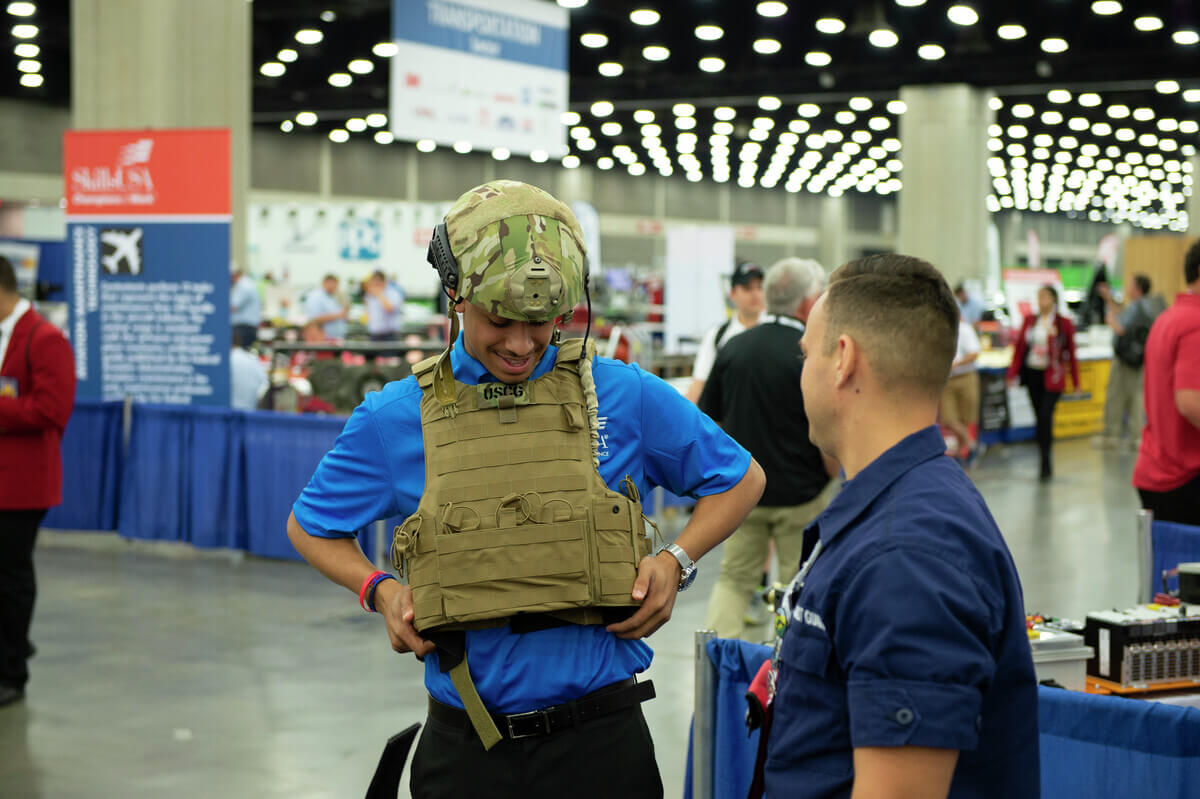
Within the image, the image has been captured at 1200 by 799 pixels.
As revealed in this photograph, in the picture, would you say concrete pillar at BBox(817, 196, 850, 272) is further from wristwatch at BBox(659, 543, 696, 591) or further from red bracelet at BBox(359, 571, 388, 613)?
red bracelet at BBox(359, 571, 388, 613)

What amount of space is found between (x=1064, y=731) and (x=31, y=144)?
25322 mm

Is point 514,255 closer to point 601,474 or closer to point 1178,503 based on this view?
point 601,474

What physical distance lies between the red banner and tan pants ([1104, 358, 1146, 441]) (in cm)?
939

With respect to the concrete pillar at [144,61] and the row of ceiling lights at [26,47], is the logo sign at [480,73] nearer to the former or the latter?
the concrete pillar at [144,61]

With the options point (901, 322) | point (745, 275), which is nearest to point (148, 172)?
point (745, 275)

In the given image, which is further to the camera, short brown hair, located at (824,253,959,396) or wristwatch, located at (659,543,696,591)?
wristwatch, located at (659,543,696,591)

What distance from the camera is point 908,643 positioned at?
48.1 inches

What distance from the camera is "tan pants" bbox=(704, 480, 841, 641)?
16.7ft

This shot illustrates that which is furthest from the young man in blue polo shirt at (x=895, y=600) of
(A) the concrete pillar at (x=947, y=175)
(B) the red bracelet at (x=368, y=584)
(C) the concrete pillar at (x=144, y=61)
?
(A) the concrete pillar at (x=947, y=175)

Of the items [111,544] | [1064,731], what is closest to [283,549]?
[111,544]

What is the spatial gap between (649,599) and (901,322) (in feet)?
2.26

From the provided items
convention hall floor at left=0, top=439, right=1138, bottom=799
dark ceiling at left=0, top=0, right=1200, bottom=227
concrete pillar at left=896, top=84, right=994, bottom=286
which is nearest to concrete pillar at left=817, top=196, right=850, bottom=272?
dark ceiling at left=0, top=0, right=1200, bottom=227

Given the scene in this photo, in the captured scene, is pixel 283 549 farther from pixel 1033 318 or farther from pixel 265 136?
pixel 265 136

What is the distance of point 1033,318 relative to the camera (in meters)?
11.6
